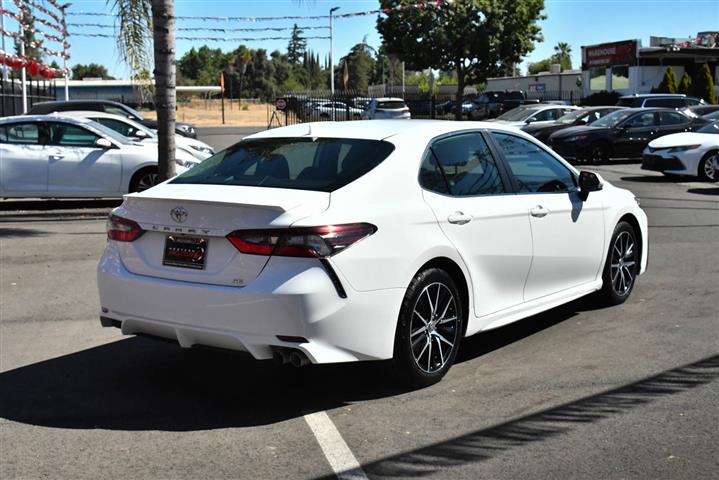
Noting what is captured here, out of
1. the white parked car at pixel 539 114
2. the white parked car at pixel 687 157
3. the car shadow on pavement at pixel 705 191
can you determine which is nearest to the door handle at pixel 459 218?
the car shadow on pavement at pixel 705 191

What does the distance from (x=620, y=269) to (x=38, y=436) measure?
4998 millimetres

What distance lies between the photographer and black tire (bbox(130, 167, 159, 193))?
46.8ft

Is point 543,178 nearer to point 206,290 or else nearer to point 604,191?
point 604,191

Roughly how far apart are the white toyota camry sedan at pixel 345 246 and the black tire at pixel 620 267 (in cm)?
96

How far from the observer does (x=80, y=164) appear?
14039mm

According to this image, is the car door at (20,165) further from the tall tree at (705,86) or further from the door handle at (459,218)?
the tall tree at (705,86)

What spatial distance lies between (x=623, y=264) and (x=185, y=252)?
4217 mm

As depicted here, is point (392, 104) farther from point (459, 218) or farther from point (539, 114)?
point (459, 218)

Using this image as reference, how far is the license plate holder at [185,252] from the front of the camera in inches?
201

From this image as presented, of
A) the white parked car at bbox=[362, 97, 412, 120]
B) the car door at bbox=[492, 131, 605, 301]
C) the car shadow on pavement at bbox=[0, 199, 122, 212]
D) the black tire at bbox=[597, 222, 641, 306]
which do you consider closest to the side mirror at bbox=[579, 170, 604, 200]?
the car door at bbox=[492, 131, 605, 301]

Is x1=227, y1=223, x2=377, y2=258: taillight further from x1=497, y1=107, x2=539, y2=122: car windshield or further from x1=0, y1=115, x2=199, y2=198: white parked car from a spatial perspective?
x1=497, y1=107, x2=539, y2=122: car windshield

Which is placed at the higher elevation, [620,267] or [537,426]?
[620,267]

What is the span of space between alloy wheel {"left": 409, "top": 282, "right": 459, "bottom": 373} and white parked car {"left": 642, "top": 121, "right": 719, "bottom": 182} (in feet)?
49.5

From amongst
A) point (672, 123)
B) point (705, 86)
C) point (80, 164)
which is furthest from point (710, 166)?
point (705, 86)
